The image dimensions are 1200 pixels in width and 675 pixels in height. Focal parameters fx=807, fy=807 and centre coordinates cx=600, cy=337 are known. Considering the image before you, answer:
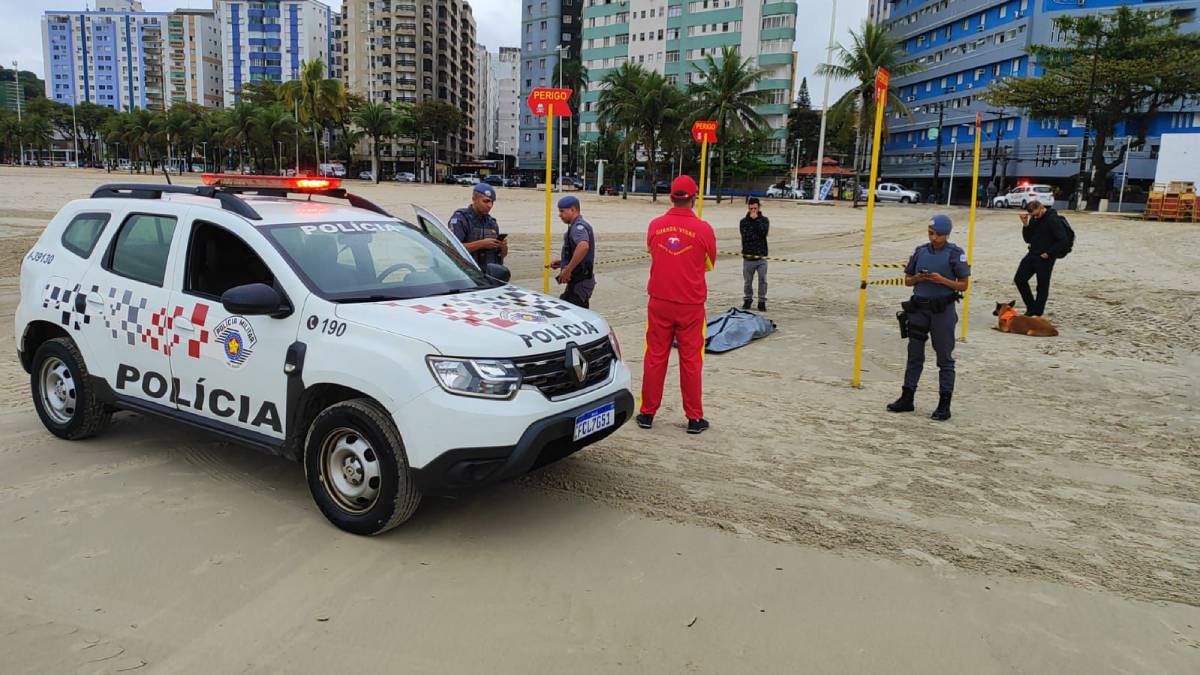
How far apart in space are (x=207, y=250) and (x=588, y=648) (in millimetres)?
3410

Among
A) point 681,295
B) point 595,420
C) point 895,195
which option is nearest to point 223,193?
point 595,420

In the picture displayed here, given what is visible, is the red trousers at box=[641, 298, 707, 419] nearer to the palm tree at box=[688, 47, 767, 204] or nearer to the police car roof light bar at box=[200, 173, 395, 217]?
the police car roof light bar at box=[200, 173, 395, 217]

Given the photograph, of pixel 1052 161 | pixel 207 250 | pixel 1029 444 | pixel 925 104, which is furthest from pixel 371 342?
pixel 925 104

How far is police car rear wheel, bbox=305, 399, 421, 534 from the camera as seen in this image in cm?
411

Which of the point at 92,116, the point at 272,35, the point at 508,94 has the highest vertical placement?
the point at 272,35

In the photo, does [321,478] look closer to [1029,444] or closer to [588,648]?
[588,648]

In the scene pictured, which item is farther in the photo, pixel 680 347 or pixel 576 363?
pixel 680 347

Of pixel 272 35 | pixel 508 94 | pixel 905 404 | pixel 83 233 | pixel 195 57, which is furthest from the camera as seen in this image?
pixel 508 94

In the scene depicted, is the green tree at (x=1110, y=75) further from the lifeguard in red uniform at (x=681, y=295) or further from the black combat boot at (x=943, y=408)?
the lifeguard in red uniform at (x=681, y=295)

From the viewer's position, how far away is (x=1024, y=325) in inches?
443

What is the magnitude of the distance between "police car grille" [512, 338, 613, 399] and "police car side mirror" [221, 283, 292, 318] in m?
1.38

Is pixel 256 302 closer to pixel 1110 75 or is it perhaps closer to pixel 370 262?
pixel 370 262

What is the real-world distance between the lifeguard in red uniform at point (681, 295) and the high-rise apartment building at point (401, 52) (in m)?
116

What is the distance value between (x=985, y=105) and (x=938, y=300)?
252 feet
